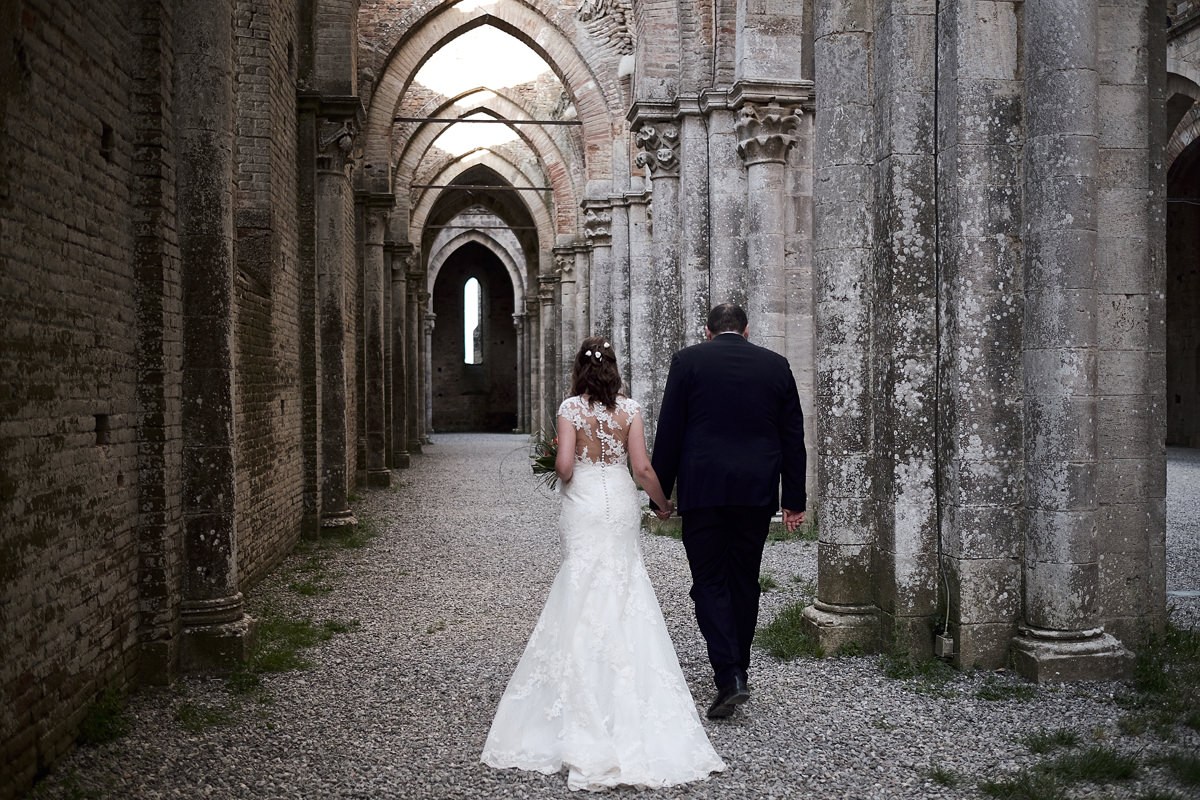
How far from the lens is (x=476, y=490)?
1728 centimetres

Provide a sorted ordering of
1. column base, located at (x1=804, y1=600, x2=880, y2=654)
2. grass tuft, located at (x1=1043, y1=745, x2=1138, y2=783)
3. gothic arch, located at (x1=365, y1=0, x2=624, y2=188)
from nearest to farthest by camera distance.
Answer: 1. grass tuft, located at (x1=1043, y1=745, x2=1138, y2=783)
2. column base, located at (x1=804, y1=600, x2=880, y2=654)
3. gothic arch, located at (x1=365, y1=0, x2=624, y2=188)

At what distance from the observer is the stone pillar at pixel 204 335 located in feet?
19.4

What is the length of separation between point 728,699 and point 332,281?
7.82 metres

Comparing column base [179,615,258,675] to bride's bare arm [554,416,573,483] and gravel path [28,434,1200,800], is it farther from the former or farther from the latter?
Result: bride's bare arm [554,416,573,483]

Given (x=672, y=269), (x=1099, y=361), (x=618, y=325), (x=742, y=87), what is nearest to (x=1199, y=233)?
(x=618, y=325)

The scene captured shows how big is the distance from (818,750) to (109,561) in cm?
332

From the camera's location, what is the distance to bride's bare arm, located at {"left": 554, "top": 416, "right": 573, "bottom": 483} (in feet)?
15.2

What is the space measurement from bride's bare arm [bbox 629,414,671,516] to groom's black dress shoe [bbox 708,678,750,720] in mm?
838

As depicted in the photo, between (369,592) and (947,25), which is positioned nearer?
(947,25)

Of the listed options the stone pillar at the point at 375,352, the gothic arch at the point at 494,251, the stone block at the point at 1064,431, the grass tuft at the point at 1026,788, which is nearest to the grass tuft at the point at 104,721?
the grass tuft at the point at 1026,788

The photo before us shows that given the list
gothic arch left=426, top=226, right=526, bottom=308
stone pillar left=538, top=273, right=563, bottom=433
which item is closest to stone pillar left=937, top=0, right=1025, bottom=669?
stone pillar left=538, top=273, right=563, bottom=433

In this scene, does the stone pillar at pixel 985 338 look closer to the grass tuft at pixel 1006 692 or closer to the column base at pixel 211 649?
the grass tuft at pixel 1006 692

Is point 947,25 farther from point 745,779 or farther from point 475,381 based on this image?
point 475,381

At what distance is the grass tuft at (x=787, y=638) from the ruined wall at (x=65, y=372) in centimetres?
338
